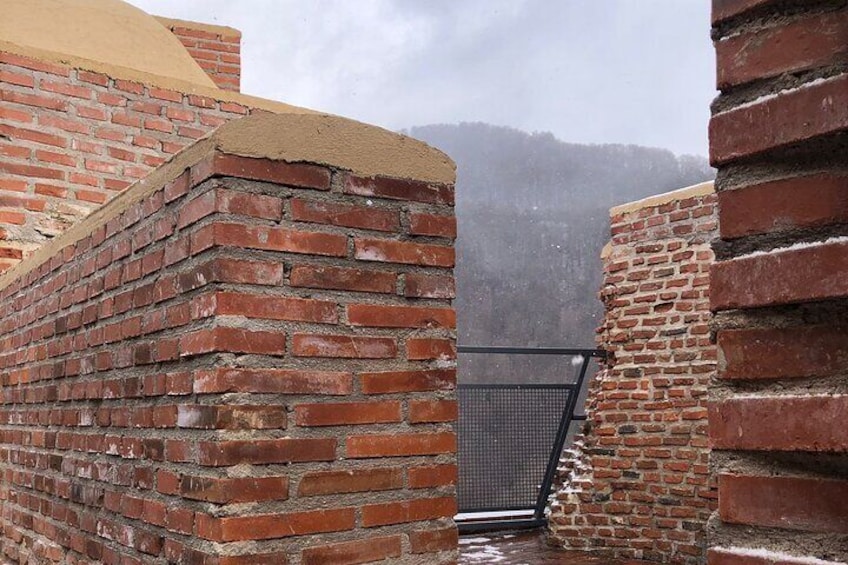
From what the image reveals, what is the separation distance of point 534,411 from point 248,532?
6214 mm

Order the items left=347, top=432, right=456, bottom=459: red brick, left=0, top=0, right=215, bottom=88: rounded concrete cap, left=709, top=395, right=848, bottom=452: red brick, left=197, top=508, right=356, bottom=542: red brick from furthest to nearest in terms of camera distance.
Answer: left=0, top=0, right=215, bottom=88: rounded concrete cap, left=347, top=432, right=456, bottom=459: red brick, left=197, top=508, right=356, bottom=542: red brick, left=709, top=395, right=848, bottom=452: red brick

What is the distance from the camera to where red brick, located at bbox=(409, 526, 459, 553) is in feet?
7.39

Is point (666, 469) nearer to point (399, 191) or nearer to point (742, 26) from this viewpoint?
point (399, 191)

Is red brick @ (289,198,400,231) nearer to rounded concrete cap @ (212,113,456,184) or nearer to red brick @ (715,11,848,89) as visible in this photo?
rounded concrete cap @ (212,113,456,184)

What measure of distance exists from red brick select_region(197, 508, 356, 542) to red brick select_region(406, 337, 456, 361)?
1.40 feet

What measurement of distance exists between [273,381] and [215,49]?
224 inches

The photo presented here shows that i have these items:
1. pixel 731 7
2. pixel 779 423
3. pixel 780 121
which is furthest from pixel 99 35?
pixel 779 423

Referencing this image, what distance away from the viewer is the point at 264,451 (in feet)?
6.56

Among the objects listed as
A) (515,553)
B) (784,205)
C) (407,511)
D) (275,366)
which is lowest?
(515,553)

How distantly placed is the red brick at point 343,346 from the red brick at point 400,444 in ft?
0.67

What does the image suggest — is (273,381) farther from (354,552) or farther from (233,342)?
(354,552)

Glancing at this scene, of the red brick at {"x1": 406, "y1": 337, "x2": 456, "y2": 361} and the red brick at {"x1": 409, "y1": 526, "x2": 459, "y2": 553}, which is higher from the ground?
the red brick at {"x1": 406, "y1": 337, "x2": 456, "y2": 361}

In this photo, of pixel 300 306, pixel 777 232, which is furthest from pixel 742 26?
pixel 300 306

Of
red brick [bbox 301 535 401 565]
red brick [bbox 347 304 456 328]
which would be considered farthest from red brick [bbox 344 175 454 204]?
red brick [bbox 301 535 401 565]
